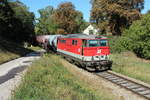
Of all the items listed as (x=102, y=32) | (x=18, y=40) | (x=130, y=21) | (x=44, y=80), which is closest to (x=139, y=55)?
(x=130, y=21)

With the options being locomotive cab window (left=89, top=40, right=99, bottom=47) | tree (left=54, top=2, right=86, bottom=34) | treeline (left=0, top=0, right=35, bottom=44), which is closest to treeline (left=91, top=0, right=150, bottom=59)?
locomotive cab window (left=89, top=40, right=99, bottom=47)

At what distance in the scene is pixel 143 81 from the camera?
44.8 ft

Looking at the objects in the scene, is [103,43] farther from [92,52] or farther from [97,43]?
[92,52]

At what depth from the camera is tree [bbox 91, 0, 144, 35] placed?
37931mm

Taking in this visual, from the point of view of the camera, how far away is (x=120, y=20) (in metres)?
40.9

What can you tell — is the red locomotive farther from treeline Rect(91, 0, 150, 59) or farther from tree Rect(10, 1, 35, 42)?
tree Rect(10, 1, 35, 42)

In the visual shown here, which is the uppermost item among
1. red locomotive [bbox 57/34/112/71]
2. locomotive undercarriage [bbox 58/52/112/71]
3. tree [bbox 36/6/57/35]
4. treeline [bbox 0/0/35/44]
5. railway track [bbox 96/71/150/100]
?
tree [bbox 36/6/57/35]

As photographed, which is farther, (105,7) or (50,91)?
(105,7)

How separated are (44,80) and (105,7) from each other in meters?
32.3

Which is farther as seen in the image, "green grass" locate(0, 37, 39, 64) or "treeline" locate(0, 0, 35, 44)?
"treeline" locate(0, 0, 35, 44)

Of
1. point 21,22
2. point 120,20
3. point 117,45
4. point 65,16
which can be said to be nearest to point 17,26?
point 21,22

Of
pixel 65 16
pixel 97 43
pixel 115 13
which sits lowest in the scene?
pixel 97 43

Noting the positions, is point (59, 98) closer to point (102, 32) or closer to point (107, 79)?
point (107, 79)

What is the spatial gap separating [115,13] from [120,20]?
305 centimetres
